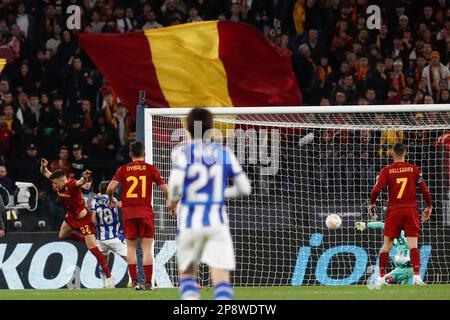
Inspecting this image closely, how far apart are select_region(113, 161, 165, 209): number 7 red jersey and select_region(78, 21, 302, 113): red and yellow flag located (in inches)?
147

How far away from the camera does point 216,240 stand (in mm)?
9688

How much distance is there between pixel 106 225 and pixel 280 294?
4.96 metres

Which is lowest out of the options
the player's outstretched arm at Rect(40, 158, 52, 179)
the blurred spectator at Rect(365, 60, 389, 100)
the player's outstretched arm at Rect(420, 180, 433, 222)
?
the player's outstretched arm at Rect(420, 180, 433, 222)

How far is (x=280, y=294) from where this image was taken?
1363cm

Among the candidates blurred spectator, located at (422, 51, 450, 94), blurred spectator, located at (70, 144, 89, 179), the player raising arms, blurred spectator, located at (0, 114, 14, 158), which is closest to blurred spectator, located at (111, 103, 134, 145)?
blurred spectator, located at (70, 144, 89, 179)

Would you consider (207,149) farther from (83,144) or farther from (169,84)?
(83,144)

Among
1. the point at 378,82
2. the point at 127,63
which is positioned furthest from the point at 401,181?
the point at 378,82

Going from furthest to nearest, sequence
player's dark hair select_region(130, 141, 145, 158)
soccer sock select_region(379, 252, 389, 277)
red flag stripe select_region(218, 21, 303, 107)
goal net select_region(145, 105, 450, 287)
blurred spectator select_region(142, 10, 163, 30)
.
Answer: blurred spectator select_region(142, 10, 163, 30)
red flag stripe select_region(218, 21, 303, 107)
goal net select_region(145, 105, 450, 287)
soccer sock select_region(379, 252, 389, 277)
player's dark hair select_region(130, 141, 145, 158)

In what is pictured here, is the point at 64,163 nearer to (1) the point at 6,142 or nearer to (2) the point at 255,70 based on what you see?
(1) the point at 6,142

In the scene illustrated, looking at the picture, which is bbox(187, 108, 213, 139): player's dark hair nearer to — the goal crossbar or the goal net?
the goal crossbar

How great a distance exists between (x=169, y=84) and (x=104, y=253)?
2772 millimetres

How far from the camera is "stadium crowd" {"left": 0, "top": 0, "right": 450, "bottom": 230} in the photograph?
66.6 feet

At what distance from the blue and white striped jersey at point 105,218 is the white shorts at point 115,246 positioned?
2.4 inches

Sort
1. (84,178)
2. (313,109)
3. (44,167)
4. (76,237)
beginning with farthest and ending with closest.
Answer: (76,237) < (313,109) < (44,167) < (84,178)
